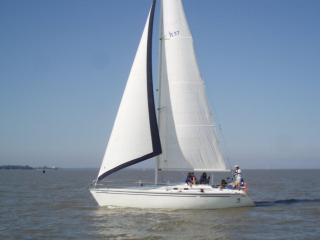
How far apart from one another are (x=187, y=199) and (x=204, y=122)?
4174mm

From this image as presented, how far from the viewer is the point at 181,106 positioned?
Answer: 23812 mm

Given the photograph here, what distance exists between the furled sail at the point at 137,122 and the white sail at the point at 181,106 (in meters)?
0.66

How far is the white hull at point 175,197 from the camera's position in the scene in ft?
72.9

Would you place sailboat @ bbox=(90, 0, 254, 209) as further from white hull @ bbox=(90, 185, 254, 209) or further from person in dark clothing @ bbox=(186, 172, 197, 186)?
person in dark clothing @ bbox=(186, 172, 197, 186)

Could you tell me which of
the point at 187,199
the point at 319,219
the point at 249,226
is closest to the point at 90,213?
the point at 187,199

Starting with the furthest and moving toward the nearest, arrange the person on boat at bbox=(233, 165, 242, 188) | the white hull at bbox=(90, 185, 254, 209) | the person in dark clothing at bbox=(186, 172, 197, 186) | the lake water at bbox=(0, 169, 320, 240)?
the person on boat at bbox=(233, 165, 242, 188), the person in dark clothing at bbox=(186, 172, 197, 186), the white hull at bbox=(90, 185, 254, 209), the lake water at bbox=(0, 169, 320, 240)

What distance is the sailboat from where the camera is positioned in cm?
2316

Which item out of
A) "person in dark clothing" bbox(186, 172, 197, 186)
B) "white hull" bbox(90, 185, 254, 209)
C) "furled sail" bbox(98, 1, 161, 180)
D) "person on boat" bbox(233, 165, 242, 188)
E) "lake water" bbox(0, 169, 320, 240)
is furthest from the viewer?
"person on boat" bbox(233, 165, 242, 188)

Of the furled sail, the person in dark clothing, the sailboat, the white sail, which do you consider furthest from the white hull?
the white sail

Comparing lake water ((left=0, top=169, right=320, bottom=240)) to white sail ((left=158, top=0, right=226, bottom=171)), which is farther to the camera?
white sail ((left=158, top=0, right=226, bottom=171))

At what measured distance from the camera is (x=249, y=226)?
19.9 metres

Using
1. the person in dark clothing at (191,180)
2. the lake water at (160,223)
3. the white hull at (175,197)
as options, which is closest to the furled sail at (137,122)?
the white hull at (175,197)

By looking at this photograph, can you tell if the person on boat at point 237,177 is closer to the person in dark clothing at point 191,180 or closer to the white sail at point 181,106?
the white sail at point 181,106

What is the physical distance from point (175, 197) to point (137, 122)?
4.19m
